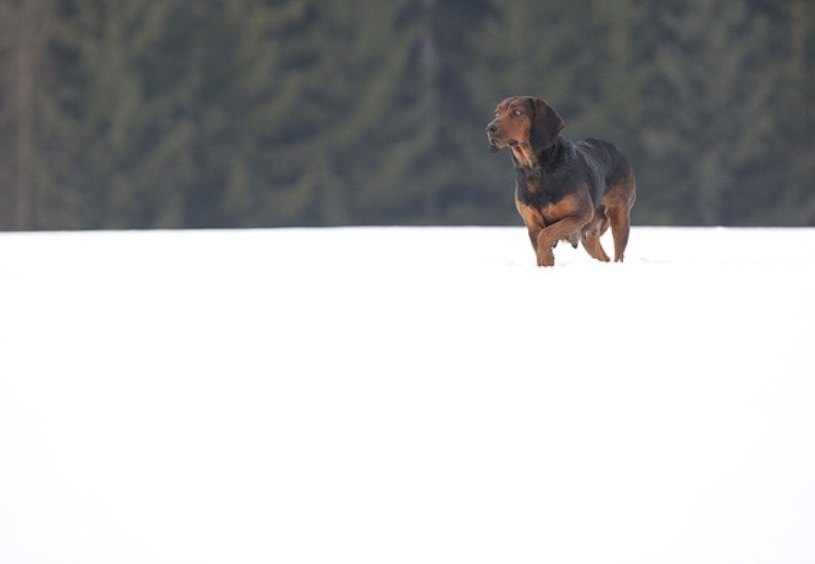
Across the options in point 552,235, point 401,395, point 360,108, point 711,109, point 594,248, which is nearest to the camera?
point 401,395

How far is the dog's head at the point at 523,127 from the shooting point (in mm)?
8133

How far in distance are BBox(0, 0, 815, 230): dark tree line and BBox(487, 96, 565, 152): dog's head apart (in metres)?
24.6

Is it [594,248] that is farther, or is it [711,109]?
[711,109]

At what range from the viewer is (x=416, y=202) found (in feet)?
119

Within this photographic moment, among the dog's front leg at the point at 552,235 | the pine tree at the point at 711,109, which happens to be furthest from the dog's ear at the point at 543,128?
the pine tree at the point at 711,109

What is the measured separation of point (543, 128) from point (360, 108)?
89.5 feet

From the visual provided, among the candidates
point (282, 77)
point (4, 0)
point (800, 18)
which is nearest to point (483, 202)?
point (282, 77)

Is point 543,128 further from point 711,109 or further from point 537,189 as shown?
point 711,109

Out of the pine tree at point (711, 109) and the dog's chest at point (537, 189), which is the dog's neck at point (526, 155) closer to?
the dog's chest at point (537, 189)

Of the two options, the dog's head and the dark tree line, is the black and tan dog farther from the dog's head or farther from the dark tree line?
the dark tree line

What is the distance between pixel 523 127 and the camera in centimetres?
816

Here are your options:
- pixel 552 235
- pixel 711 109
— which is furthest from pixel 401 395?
pixel 711 109

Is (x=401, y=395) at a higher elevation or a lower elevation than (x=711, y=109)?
lower

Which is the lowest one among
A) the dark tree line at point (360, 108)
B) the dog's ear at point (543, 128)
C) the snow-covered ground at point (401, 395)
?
the snow-covered ground at point (401, 395)
